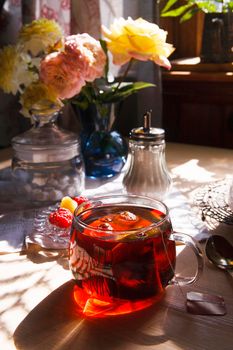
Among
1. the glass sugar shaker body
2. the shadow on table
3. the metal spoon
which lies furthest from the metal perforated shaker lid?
the shadow on table

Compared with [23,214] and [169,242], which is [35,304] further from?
[23,214]

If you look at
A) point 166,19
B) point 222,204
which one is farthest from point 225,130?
point 222,204

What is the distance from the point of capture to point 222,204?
0.75 meters

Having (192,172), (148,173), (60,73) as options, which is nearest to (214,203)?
(148,173)

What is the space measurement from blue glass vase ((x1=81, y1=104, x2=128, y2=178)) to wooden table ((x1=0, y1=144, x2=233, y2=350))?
383mm

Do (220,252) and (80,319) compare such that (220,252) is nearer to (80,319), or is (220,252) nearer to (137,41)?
(80,319)

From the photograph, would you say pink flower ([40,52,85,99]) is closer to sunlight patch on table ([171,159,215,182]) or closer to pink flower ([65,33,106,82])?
pink flower ([65,33,106,82])

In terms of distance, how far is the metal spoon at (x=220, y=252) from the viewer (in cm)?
58

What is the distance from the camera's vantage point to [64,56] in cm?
81

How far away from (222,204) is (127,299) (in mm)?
325

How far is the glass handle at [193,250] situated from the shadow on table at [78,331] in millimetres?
43

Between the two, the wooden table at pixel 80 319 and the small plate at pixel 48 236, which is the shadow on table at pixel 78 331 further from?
the small plate at pixel 48 236

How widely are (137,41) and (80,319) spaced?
1.77 feet

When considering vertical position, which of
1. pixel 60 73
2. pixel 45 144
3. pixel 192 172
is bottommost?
pixel 192 172
